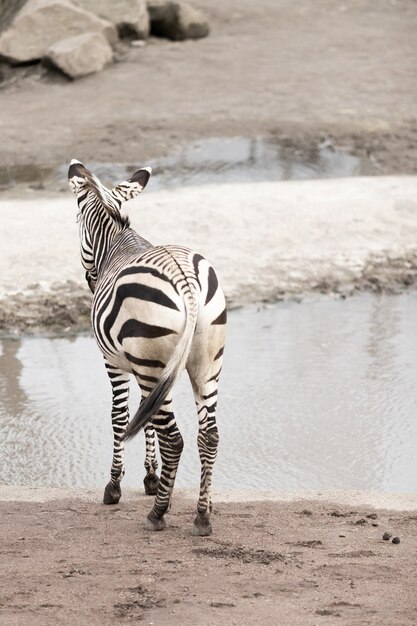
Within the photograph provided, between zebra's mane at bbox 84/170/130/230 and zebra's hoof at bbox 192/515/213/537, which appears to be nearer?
zebra's hoof at bbox 192/515/213/537

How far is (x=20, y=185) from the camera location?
12078 mm

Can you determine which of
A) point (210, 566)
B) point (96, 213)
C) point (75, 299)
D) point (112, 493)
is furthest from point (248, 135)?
point (210, 566)

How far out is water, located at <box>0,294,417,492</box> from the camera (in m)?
6.60

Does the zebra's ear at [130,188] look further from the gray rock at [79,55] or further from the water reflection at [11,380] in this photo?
the gray rock at [79,55]

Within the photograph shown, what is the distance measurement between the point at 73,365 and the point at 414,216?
417cm

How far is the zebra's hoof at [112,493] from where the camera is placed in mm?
5914

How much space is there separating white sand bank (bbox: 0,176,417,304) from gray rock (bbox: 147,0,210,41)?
712 cm

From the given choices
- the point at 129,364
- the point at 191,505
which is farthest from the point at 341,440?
the point at 129,364

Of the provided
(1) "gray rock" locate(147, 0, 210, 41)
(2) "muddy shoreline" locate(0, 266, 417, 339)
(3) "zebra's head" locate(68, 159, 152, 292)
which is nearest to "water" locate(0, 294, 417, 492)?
Result: (2) "muddy shoreline" locate(0, 266, 417, 339)

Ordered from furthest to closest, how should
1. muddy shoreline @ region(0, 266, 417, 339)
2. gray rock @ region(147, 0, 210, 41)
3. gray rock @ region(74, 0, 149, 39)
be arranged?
gray rock @ region(147, 0, 210, 41) → gray rock @ region(74, 0, 149, 39) → muddy shoreline @ region(0, 266, 417, 339)

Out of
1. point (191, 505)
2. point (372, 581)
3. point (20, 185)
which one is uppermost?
point (372, 581)

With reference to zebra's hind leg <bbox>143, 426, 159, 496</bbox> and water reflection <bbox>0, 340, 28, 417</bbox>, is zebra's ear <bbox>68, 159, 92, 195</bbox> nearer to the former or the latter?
zebra's hind leg <bbox>143, 426, 159, 496</bbox>

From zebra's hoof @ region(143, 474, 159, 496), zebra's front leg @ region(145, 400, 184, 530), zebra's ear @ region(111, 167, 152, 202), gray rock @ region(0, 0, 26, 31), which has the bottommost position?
gray rock @ region(0, 0, 26, 31)

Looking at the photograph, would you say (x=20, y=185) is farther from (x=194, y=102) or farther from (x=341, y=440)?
(x=341, y=440)
